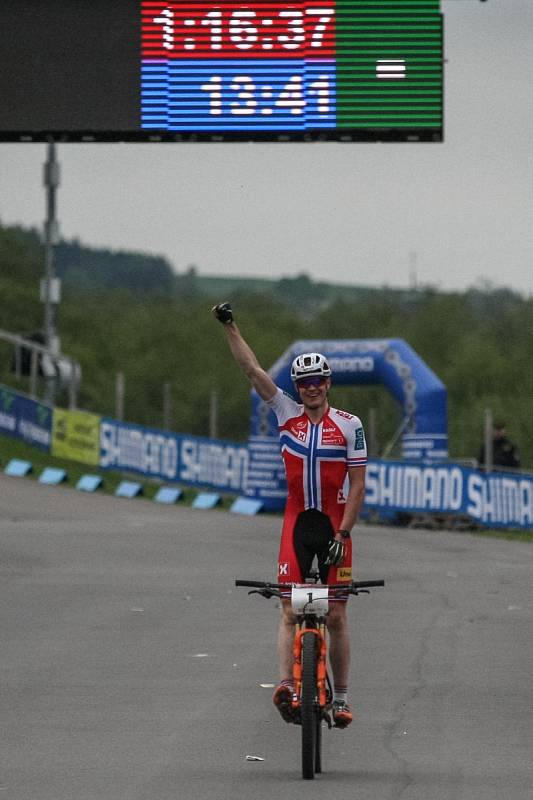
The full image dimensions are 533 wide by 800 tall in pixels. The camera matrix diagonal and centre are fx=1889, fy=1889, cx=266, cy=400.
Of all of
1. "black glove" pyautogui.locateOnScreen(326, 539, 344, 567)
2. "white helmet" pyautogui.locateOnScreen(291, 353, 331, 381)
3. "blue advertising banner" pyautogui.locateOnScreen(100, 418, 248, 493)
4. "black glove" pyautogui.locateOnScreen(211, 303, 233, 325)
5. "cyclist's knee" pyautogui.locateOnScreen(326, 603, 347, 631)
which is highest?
"black glove" pyautogui.locateOnScreen(211, 303, 233, 325)

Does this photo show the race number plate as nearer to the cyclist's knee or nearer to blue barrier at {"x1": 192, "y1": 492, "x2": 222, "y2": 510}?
the cyclist's knee

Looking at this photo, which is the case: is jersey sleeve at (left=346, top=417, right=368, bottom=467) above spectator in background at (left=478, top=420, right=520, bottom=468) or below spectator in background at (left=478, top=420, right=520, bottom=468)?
above

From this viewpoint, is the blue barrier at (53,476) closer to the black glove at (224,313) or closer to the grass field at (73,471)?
the grass field at (73,471)

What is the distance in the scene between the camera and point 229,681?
1195 centimetres

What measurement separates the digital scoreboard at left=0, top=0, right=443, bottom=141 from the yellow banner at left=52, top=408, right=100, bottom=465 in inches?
679

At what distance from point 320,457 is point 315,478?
0.34 ft

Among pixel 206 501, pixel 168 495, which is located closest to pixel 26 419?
pixel 168 495

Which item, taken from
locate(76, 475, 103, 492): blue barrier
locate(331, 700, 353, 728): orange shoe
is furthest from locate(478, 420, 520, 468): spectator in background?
locate(331, 700, 353, 728): orange shoe

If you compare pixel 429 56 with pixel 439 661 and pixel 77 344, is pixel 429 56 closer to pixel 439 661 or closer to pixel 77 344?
pixel 439 661

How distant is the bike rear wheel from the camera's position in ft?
27.1

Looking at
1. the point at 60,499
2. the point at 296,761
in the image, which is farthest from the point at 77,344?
the point at 296,761

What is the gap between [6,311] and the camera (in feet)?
331

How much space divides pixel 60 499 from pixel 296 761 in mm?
28248

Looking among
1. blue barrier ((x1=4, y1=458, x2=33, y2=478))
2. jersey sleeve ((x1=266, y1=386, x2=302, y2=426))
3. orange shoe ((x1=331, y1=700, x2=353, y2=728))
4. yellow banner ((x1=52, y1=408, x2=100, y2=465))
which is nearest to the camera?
orange shoe ((x1=331, y1=700, x2=353, y2=728))
